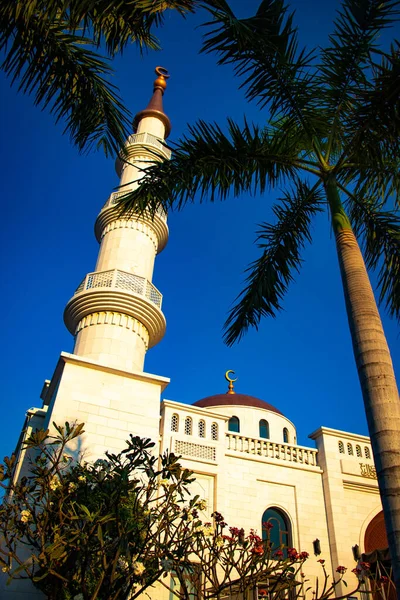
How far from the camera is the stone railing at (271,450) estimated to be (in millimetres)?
14836

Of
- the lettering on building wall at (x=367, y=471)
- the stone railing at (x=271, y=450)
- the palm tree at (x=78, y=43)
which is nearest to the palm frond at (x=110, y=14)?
the palm tree at (x=78, y=43)

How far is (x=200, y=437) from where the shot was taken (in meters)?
14.1

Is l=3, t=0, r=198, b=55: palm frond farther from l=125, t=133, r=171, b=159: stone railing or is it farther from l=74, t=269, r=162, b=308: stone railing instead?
l=125, t=133, r=171, b=159: stone railing

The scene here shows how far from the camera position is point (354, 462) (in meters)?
15.5

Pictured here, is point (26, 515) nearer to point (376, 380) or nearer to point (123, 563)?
point (123, 563)

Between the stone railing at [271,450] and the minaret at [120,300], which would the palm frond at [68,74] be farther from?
the stone railing at [271,450]

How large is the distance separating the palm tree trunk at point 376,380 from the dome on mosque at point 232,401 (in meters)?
16.7

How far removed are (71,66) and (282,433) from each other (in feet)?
62.8

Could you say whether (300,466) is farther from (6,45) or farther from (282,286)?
(6,45)

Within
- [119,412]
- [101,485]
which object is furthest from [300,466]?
[101,485]

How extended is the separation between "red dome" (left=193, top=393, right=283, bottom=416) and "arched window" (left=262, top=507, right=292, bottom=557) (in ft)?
28.3

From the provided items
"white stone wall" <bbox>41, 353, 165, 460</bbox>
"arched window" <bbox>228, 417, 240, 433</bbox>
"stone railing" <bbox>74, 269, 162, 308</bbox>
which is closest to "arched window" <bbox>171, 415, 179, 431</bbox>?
"white stone wall" <bbox>41, 353, 165, 460</bbox>

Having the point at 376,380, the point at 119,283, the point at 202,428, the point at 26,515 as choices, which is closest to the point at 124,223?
the point at 119,283

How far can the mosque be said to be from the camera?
11.8 meters
